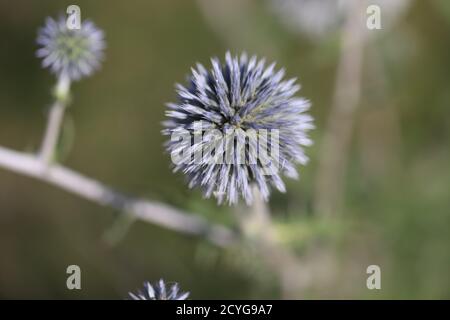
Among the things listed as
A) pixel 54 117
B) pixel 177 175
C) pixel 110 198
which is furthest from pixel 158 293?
pixel 177 175

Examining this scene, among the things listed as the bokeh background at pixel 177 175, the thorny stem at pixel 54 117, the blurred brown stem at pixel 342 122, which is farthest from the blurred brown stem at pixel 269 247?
the thorny stem at pixel 54 117

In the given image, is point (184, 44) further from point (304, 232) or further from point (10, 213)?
point (304, 232)

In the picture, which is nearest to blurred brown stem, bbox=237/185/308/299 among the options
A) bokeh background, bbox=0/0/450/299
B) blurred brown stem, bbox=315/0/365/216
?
bokeh background, bbox=0/0/450/299

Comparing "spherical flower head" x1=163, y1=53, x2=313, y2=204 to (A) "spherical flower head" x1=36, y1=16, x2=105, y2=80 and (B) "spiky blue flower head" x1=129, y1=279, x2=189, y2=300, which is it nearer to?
(B) "spiky blue flower head" x1=129, y1=279, x2=189, y2=300

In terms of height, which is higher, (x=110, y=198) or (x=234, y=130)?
(x=234, y=130)
